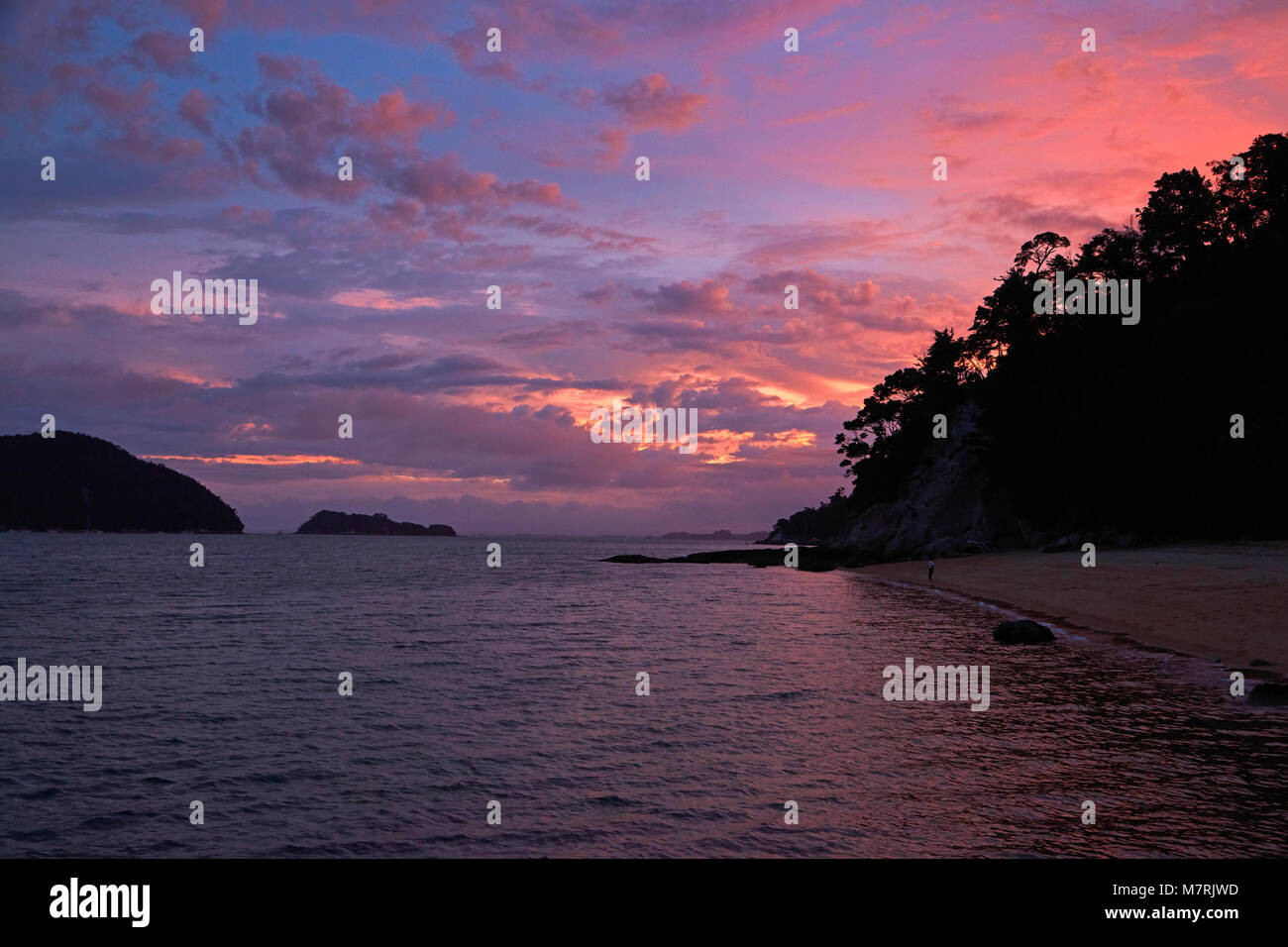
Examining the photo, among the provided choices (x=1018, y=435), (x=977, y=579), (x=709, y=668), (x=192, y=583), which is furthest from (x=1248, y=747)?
(x=192, y=583)

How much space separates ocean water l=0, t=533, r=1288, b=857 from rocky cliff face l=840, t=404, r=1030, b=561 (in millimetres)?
58596

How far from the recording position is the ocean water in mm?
11641

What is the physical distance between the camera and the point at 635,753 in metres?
16.2

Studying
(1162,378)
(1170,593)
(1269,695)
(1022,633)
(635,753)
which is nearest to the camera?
(635,753)

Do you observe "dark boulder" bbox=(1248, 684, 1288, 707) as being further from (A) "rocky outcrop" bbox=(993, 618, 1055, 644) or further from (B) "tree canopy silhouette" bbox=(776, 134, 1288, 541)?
(B) "tree canopy silhouette" bbox=(776, 134, 1288, 541)

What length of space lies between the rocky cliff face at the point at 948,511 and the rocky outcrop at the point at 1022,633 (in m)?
56.5

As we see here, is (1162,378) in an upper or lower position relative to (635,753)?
upper

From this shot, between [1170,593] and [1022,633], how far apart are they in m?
11.8
